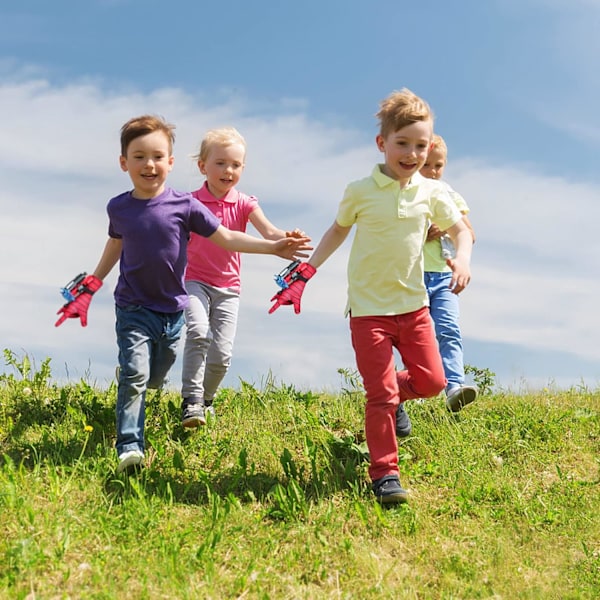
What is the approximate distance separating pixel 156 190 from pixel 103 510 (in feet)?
7.66

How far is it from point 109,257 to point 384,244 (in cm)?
222

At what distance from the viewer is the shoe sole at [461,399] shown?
701 centimetres

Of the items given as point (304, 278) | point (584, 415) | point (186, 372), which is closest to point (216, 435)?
point (186, 372)

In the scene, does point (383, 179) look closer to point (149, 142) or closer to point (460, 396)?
point (149, 142)

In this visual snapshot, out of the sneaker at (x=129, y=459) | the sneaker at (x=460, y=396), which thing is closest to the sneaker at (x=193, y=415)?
the sneaker at (x=129, y=459)

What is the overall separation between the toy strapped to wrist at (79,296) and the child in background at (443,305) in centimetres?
286

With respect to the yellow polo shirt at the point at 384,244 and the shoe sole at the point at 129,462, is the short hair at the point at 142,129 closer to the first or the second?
the yellow polo shirt at the point at 384,244

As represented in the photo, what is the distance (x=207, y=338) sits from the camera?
21.6 feet

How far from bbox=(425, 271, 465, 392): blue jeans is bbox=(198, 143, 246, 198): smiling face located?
6.19 ft

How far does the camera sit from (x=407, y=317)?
562 cm

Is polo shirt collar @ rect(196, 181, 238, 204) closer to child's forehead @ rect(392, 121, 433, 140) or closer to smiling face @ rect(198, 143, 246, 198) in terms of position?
smiling face @ rect(198, 143, 246, 198)

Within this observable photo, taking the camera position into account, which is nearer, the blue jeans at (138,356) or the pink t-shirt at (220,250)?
the blue jeans at (138,356)

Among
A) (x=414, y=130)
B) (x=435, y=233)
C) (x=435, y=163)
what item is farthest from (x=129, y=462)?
(x=435, y=163)

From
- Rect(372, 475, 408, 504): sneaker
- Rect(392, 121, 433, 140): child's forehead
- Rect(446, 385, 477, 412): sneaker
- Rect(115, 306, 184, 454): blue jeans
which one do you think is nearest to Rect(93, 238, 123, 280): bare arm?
Rect(115, 306, 184, 454): blue jeans
